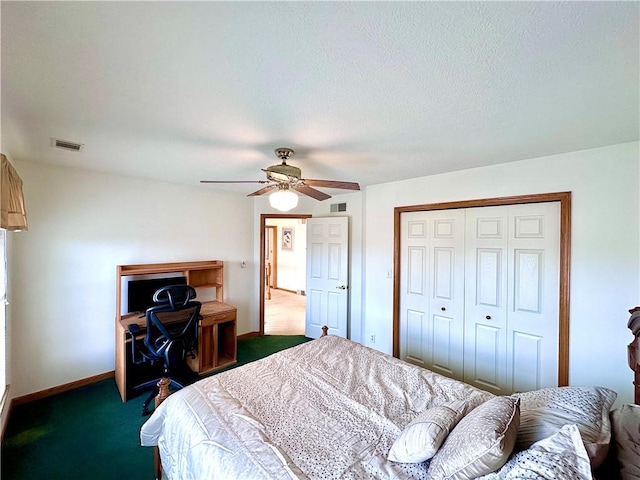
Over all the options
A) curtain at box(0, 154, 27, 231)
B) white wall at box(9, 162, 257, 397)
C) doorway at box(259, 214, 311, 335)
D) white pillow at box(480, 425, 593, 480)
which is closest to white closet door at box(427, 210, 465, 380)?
white pillow at box(480, 425, 593, 480)

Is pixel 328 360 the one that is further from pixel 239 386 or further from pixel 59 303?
pixel 59 303

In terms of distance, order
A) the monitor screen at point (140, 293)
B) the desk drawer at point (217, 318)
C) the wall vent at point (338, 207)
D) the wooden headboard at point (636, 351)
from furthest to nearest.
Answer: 1. the wall vent at point (338, 207)
2. the desk drawer at point (217, 318)
3. the monitor screen at point (140, 293)
4. the wooden headboard at point (636, 351)

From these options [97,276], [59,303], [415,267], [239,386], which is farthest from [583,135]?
[59,303]

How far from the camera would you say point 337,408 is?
1.57 metres

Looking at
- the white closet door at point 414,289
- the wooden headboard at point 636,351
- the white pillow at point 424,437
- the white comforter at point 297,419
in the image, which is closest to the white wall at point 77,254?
the white comforter at point 297,419

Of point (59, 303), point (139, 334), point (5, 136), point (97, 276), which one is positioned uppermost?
point (5, 136)

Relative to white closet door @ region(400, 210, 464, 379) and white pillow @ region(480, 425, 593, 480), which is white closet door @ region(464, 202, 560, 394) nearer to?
white closet door @ region(400, 210, 464, 379)

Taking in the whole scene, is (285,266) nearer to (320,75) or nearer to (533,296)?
(533,296)

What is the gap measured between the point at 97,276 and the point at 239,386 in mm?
2432

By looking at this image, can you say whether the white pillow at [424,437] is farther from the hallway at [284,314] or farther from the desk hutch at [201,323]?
the hallway at [284,314]

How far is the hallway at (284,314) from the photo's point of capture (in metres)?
4.93

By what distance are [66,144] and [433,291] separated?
3778 mm

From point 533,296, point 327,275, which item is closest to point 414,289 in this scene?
point 533,296

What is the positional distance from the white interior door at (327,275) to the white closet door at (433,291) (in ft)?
3.05
